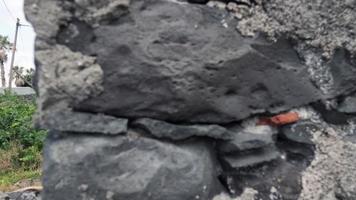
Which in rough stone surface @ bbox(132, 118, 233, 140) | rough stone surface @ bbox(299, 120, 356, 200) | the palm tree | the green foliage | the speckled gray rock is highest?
the speckled gray rock

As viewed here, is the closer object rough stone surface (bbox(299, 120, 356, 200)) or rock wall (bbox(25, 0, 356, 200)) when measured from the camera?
rock wall (bbox(25, 0, 356, 200))

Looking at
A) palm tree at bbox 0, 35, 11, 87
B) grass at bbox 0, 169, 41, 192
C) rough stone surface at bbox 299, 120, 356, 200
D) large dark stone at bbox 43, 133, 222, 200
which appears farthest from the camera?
palm tree at bbox 0, 35, 11, 87

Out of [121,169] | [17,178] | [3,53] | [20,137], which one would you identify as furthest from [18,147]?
[3,53]

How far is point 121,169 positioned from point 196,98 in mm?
275

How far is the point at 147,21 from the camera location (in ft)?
4.22

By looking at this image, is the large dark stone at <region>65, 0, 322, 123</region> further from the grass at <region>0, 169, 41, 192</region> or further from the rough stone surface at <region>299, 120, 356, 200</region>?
the grass at <region>0, 169, 41, 192</region>

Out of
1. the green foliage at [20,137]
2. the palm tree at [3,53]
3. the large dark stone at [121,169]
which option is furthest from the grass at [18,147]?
the palm tree at [3,53]

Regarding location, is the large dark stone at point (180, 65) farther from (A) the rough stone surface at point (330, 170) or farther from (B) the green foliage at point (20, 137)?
(B) the green foliage at point (20, 137)

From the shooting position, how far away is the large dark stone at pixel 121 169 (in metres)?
1.24

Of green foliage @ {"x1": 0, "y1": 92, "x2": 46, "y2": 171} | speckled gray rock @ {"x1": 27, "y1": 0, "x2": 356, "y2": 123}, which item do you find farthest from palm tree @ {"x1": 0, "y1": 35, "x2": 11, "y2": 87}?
speckled gray rock @ {"x1": 27, "y1": 0, "x2": 356, "y2": 123}

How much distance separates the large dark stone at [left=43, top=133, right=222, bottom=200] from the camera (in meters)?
1.24

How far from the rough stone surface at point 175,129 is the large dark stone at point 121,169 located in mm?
27

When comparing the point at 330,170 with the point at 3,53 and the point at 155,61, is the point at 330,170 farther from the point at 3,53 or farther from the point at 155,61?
the point at 3,53

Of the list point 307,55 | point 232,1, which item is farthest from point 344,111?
point 232,1
